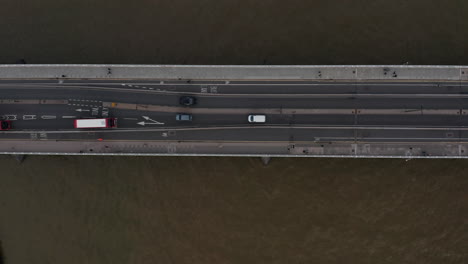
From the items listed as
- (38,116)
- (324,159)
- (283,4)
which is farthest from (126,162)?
(283,4)

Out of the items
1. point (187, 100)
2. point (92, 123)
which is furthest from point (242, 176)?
point (92, 123)

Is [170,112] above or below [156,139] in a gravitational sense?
above

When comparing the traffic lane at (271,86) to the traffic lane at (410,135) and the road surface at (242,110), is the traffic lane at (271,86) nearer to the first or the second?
the road surface at (242,110)

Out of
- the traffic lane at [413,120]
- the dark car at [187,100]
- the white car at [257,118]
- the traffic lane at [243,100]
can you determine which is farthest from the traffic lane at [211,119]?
the traffic lane at [413,120]

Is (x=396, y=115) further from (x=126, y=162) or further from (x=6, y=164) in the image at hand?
(x=6, y=164)

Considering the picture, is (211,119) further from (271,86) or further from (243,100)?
(271,86)

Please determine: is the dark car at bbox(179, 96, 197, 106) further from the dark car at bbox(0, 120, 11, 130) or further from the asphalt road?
the dark car at bbox(0, 120, 11, 130)
